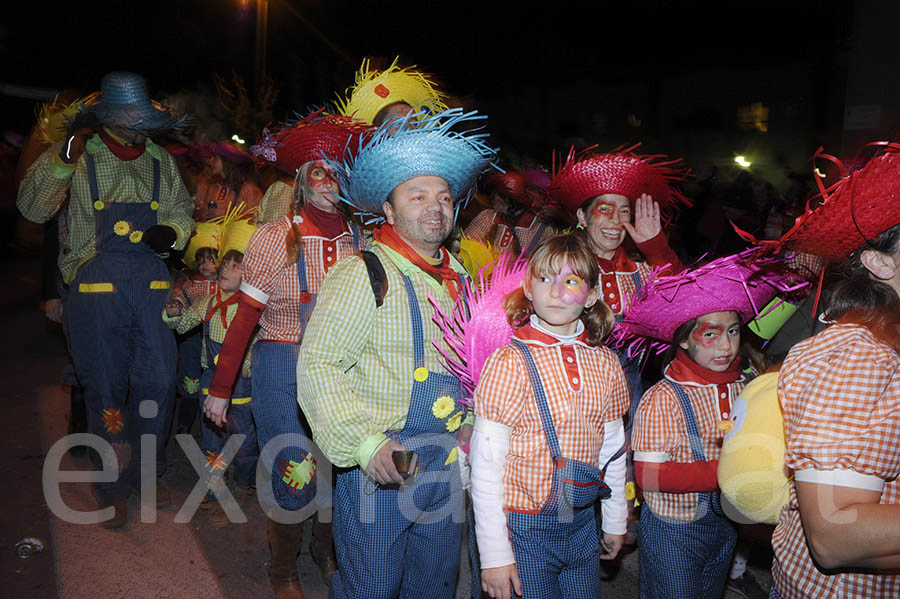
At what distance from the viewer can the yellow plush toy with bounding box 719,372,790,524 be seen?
6.24ft

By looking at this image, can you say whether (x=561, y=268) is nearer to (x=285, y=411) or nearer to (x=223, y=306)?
(x=285, y=411)

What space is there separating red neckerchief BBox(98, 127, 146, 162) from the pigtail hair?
10.4 feet

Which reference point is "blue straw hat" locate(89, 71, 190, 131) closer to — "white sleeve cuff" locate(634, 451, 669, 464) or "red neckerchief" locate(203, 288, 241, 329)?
"red neckerchief" locate(203, 288, 241, 329)

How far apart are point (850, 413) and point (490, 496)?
45.0 inches

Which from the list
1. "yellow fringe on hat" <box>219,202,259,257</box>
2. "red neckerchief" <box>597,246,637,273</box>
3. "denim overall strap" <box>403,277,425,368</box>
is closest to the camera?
"denim overall strap" <box>403,277,425,368</box>

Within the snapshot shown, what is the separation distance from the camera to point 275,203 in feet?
19.4

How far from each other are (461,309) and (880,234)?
136cm

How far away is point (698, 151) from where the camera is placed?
75.5 ft

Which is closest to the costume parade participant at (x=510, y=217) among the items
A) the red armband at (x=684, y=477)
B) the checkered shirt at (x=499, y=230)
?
the checkered shirt at (x=499, y=230)

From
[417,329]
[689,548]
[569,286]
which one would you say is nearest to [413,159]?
[417,329]

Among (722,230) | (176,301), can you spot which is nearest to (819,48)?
(722,230)

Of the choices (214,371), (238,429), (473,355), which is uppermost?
(473,355)

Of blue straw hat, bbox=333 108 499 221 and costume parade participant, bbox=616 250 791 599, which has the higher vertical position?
blue straw hat, bbox=333 108 499 221

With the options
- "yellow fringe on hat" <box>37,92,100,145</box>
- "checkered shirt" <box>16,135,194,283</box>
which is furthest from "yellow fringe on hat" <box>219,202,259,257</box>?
"yellow fringe on hat" <box>37,92,100,145</box>
